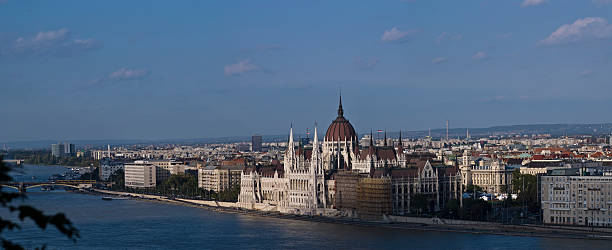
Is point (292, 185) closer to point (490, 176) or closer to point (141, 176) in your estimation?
point (490, 176)

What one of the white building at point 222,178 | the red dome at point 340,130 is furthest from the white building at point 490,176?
the white building at point 222,178

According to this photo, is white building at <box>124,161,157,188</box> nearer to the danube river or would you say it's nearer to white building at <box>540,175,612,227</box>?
the danube river

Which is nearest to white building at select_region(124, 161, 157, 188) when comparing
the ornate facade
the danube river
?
the ornate facade

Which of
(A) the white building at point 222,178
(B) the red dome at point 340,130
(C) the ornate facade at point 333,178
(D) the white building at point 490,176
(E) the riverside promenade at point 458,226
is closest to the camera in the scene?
(E) the riverside promenade at point 458,226

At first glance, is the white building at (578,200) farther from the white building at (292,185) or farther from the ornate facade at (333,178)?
the white building at (292,185)

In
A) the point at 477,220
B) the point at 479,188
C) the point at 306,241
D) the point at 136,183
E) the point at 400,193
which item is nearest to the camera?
the point at 306,241

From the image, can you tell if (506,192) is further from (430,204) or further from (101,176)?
(101,176)

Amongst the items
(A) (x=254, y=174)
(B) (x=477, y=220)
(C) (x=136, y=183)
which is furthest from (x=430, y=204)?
(C) (x=136, y=183)

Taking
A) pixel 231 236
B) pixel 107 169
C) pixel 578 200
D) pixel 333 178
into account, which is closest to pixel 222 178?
pixel 333 178
